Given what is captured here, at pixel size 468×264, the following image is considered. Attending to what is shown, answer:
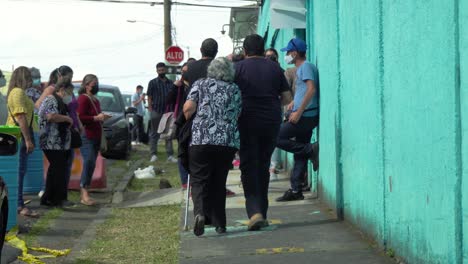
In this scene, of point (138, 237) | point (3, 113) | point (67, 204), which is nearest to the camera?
point (138, 237)

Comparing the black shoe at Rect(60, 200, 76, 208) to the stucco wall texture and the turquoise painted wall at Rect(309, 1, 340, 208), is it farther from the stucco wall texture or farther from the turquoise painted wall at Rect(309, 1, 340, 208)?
the stucco wall texture

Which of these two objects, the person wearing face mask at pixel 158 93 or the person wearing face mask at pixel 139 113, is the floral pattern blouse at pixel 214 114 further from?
the person wearing face mask at pixel 139 113

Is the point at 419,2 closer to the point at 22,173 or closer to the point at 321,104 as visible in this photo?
the point at 321,104

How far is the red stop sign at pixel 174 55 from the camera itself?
2995cm

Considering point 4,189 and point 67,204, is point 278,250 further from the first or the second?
point 67,204

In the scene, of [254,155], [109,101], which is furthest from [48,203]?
[109,101]

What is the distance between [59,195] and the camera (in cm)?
1103

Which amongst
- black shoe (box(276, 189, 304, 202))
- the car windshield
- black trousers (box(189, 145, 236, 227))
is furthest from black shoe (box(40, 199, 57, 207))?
the car windshield

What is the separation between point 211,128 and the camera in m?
7.80

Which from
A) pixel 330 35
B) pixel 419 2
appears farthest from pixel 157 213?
pixel 419 2

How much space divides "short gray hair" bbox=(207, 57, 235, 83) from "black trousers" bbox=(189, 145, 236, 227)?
612mm

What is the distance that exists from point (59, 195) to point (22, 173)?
1002 mm

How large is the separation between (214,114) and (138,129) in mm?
20532

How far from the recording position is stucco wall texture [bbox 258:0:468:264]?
4688 millimetres
